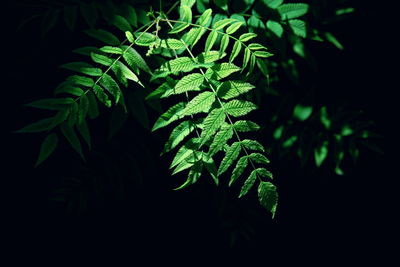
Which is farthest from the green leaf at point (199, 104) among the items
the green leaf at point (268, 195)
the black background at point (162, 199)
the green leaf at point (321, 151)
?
the green leaf at point (321, 151)

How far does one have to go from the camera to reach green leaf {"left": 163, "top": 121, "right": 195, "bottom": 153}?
1451mm

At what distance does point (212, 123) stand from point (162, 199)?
160 centimetres

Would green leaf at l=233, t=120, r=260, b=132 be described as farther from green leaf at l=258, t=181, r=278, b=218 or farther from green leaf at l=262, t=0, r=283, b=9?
green leaf at l=262, t=0, r=283, b=9

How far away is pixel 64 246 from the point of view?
303cm

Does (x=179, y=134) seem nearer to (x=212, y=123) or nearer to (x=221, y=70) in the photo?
(x=212, y=123)

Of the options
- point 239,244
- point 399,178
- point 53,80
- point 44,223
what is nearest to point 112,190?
point 53,80

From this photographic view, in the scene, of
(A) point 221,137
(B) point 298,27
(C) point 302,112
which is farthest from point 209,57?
(C) point 302,112

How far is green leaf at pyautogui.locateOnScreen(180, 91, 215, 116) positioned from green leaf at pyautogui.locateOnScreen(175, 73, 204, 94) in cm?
5

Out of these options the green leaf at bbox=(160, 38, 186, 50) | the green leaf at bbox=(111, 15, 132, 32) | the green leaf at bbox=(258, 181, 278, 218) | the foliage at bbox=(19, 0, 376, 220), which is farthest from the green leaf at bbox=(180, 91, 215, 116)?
the green leaf at bbox=(111, 15, 132, 32)

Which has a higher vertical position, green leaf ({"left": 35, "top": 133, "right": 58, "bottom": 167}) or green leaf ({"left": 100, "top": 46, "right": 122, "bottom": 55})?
green leaf ({"left": 100, "top": 46, "right": 122, "bottom": 55})

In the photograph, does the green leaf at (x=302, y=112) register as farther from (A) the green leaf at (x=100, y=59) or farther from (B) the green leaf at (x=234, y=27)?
(A) the green leaf at (x=100, y=59)

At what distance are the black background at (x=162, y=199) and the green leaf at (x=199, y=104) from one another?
96cm

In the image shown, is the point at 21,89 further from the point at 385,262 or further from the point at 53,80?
Result: the point at 385,262

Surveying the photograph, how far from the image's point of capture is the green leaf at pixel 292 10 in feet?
6.06
